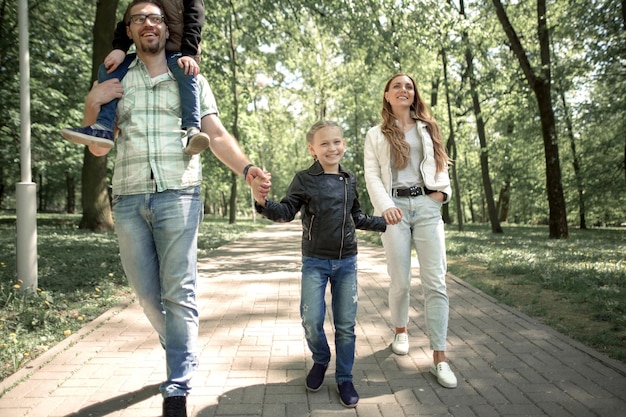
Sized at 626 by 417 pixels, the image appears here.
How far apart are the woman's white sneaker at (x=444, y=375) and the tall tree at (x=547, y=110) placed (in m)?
13.1

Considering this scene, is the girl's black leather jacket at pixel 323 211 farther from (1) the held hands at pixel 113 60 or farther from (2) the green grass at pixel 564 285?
(2) the green grass at pixel 564 285

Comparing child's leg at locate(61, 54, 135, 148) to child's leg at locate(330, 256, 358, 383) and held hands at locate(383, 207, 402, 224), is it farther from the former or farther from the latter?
held hands at locate(383, 207, 402, 224)

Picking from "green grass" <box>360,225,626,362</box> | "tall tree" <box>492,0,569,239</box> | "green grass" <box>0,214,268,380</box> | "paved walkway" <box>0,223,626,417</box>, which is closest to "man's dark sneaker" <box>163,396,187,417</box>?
"paved walkway" <box>0,223,626,417</box>

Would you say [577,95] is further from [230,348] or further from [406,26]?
[230,348]

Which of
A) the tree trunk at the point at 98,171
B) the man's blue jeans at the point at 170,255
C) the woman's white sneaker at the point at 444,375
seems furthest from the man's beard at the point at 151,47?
the tree trunk at the point at 98,171

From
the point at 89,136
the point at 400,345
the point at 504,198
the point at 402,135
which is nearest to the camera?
the point at 89,136

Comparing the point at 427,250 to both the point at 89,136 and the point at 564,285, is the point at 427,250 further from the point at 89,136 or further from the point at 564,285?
the point at 564,285

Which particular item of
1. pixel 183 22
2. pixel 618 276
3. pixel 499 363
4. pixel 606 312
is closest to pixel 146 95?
pixel 183 22

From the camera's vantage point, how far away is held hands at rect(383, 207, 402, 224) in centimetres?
325

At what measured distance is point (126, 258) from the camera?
2656 millimetres

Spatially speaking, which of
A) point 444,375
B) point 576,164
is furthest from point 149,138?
point 576,164

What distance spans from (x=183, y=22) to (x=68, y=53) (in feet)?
52.1

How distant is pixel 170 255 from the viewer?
8.52 ft

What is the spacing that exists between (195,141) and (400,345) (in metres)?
2.44
